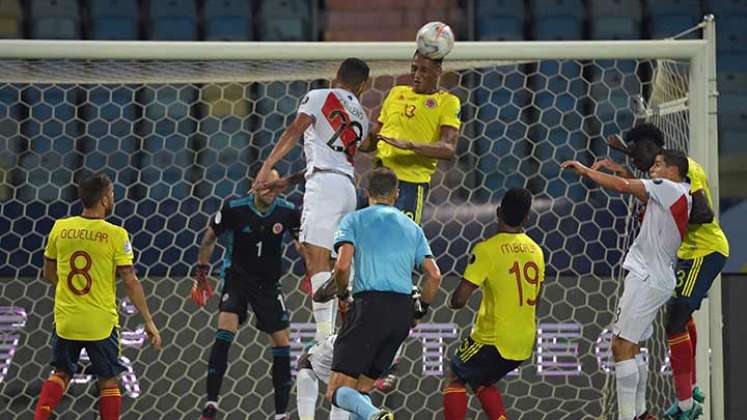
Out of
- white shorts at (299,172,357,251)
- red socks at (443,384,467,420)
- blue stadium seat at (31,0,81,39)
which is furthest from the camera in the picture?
blue stadium seat at (31,0,81,39)

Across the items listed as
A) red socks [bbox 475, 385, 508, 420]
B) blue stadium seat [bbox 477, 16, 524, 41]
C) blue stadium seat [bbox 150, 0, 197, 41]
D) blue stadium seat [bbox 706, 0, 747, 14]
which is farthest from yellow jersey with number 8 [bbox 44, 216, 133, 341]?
blue stadium seat [bbox 706, 0, 747, 14]

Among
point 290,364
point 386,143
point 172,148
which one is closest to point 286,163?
point 172,148

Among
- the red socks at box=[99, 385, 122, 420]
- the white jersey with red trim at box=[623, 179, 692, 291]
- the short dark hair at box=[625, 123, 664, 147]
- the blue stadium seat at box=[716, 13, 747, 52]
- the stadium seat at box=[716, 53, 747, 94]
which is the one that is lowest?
the red socks at box=[99, 385, 122, 420]

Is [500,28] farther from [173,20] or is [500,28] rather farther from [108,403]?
[108,403]

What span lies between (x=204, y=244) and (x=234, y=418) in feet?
4.31

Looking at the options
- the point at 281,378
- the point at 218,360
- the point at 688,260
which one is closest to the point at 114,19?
the point at 218,360

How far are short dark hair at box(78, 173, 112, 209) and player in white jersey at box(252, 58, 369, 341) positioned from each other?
0.82 metres

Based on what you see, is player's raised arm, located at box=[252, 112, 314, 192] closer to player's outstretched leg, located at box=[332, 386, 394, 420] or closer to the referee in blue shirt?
the referee in blue shirt

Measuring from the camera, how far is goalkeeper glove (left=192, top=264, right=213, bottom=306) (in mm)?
8883

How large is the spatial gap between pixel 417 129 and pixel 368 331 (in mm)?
1502

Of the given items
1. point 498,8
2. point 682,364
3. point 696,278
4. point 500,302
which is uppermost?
point 498,8

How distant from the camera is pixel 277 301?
9125 mm

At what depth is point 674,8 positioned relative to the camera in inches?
494

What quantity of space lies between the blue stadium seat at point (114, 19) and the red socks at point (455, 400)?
5436 mm
